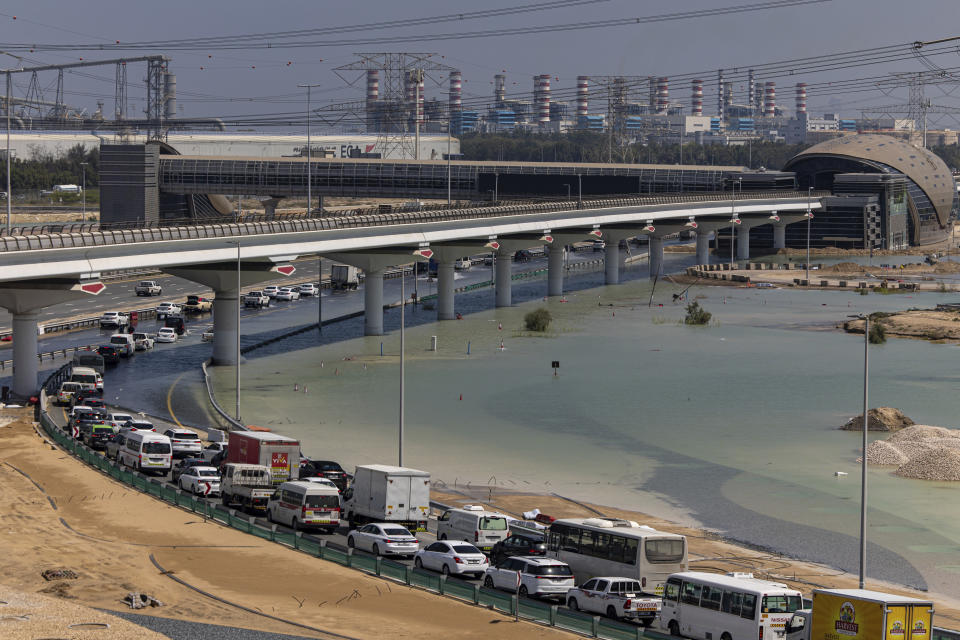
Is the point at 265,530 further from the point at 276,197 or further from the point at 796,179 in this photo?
the point at 796,179

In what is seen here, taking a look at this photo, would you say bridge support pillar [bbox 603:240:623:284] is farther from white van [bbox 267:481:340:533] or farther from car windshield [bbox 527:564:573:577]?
car windshield [bbox 527:564:573:577]

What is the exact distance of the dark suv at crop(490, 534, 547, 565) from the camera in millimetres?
35906

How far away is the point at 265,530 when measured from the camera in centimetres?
3969

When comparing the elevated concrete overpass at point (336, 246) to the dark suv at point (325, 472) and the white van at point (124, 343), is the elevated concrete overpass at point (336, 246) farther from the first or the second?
the dark suv at point (325, 472)

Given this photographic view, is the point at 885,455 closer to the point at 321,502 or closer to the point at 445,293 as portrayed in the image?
the point at 321,502

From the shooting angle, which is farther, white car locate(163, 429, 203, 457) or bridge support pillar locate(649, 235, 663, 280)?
bridge support pillar locate(649, 235, 663, 280)

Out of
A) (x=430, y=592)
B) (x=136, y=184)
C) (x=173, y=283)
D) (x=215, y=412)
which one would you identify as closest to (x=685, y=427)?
(x=215, y=412)

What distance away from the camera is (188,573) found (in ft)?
116

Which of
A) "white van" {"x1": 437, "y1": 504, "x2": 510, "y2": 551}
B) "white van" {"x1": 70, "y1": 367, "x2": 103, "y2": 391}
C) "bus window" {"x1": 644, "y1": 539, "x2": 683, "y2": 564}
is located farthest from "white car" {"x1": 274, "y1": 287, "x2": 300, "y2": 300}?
"bus window" {"x1": 644, "y1": 539, "x2": 683, "y2": 564}

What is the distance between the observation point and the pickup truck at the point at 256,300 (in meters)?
122

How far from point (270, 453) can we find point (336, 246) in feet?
153

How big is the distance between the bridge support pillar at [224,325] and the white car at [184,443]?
97.4 ft

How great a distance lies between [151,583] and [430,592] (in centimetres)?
706

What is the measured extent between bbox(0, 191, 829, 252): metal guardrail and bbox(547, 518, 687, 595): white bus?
36657 mm
